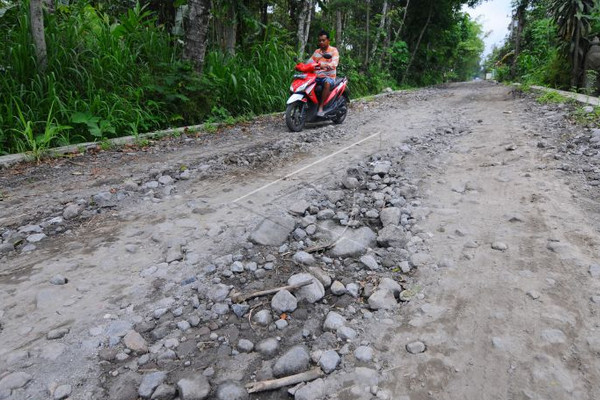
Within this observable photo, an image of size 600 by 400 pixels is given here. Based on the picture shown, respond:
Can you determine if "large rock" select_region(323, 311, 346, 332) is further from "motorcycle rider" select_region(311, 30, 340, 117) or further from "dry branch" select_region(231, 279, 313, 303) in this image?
"motorcycle rider" select_region(311, 30, 340, 117)

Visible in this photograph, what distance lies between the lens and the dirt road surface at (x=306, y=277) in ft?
4.96

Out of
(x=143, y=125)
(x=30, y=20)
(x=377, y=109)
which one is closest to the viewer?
(x=30, y=20)

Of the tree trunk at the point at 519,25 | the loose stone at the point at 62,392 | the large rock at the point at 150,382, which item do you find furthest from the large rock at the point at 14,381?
the tree trunk at the point at 519,25

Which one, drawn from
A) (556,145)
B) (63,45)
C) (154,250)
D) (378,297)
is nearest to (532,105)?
(556,145)

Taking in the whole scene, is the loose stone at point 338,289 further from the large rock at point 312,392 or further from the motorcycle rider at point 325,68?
the motorcycle rider at point 325,68

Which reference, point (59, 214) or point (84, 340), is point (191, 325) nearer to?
point (84, 340)

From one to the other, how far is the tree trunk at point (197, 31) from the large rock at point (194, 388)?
5802 millimetres

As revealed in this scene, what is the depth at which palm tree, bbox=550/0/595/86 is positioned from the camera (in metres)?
9.52

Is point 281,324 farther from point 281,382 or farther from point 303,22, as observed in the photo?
point 303,22

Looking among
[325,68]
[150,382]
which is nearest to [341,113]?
[325,68]

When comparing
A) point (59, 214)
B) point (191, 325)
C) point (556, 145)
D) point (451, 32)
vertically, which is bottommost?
point (191, 325)

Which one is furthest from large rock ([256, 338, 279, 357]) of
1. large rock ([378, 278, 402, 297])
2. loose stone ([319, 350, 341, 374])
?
large rock ([378, 278, 402, 297])

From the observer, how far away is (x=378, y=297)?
1976mm

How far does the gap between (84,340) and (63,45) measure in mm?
5395
